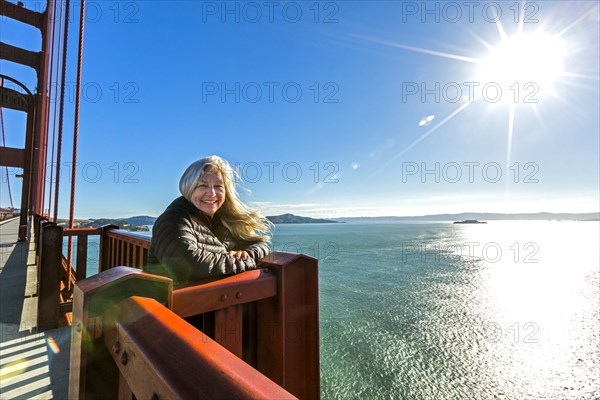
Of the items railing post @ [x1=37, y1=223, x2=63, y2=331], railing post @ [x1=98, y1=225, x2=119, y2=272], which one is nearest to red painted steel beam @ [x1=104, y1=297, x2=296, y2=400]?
railing post @ [x1=37, y1=223, x2=63, y2=331]

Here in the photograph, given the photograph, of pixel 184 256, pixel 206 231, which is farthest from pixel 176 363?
pixel 206 231

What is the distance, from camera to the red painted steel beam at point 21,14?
9.80m

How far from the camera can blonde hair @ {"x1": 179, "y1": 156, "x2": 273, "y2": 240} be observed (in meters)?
1.49

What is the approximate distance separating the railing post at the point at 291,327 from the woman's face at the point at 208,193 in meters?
0.49

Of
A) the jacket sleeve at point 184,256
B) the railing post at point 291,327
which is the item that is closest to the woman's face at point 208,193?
the jacket sleeve at point 184,256

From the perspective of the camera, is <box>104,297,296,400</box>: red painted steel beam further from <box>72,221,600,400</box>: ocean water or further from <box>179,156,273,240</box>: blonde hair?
<box>72,221,600,400</box>: ocean water

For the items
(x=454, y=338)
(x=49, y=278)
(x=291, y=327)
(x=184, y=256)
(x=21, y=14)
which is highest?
(x=21, y=14)

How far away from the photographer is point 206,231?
136 centimetres

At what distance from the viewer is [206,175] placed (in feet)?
4.90

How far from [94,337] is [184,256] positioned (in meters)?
0.47

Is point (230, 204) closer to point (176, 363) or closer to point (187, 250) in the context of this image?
point (187, 250)

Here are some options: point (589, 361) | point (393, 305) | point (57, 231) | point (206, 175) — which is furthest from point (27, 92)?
point (589, 361)

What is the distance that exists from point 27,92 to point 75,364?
13.2 m

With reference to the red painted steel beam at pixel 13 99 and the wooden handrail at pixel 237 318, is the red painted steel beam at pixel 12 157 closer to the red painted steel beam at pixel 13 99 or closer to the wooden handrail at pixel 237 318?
the red painted steel beam at pixel 13 99
